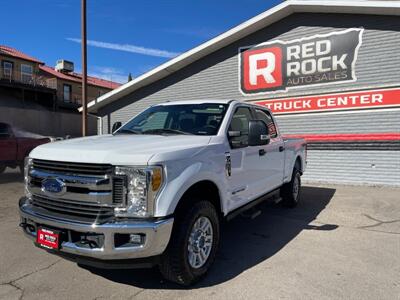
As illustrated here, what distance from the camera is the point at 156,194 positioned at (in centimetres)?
Result: 359

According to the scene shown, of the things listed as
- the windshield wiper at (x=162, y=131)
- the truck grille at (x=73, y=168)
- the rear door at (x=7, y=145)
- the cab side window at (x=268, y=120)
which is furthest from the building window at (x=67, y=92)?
the truck grille at (x=73, y=168)

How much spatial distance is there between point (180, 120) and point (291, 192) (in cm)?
340

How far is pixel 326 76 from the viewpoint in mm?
11727

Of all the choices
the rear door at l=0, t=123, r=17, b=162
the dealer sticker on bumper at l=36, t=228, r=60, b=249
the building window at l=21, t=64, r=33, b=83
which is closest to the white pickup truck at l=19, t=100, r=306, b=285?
the dealer sticker on bumper at l=36, t=228, r=60, b=249

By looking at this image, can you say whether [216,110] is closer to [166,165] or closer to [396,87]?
[166,165]

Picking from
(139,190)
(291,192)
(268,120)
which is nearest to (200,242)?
(139,190)

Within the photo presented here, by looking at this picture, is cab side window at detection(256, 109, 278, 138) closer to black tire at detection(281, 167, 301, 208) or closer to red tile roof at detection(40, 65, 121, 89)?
black tire at detection(281, 167, 301, 208)

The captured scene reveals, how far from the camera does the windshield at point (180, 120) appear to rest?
16.3 ft

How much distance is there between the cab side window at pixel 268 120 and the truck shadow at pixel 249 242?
5.03ft

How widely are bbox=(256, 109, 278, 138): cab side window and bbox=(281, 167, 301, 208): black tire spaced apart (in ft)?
4.19

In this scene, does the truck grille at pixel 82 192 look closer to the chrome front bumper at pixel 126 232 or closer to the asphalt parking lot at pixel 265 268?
the chrome front bumper at pixel 126 232

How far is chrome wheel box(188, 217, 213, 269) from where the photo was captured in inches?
160

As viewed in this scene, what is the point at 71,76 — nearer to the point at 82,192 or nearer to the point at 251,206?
the point at 251,206

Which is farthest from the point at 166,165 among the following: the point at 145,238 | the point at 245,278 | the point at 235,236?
the point at 235,236
